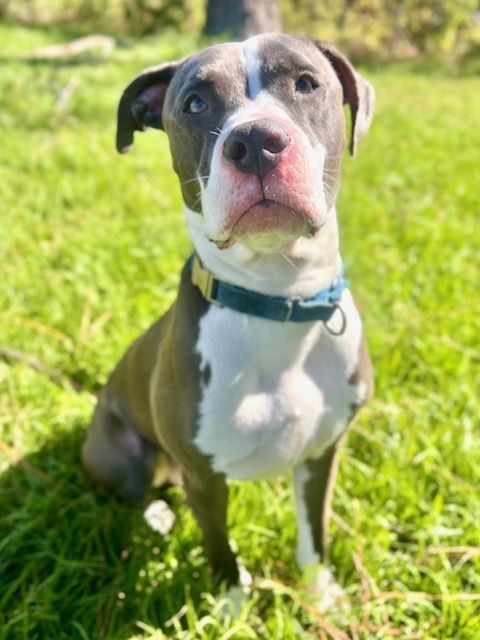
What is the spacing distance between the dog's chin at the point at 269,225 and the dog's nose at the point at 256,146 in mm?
91

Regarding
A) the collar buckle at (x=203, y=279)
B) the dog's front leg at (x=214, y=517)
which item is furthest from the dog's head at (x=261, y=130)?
the dog's front leg at (x=214, y=517)

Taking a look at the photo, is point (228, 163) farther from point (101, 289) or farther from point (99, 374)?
point (101, 289)

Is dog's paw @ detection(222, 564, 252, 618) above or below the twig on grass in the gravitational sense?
below

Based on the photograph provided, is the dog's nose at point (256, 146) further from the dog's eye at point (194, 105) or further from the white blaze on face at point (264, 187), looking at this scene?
the dog's eye at point (194, 105)

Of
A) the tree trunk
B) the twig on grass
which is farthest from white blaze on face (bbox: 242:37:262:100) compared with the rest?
the tree trunk

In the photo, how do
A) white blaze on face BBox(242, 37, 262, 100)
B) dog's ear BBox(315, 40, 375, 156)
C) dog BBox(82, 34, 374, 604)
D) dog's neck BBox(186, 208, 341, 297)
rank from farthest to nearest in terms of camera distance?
Answer: 1. dog's ear BBox(315, 40, 375, 156)
2. dog's neck BBox(186, 208, 341, 297)
3. white blaze on face BBox(242, 37, 262, 100)
4. dog BBox(82, 34, 374, 604)

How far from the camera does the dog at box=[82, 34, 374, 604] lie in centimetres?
159

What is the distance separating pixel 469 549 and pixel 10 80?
657 centimetres

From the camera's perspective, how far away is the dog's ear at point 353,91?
6.30ft

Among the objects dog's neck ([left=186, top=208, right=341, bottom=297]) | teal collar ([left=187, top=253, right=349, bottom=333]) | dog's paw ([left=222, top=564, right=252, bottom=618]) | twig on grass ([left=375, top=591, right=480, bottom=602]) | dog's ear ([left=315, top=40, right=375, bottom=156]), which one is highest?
dog's ear ([left=315, top=40, right=375, bottom=156])

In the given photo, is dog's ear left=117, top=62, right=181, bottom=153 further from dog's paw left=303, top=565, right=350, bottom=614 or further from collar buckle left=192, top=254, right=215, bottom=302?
dog's paw left=303, top=565, right=350, bottom=614

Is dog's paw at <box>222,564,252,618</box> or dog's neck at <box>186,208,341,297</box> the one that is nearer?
dog's neck at <box>186,208,341,297</box>

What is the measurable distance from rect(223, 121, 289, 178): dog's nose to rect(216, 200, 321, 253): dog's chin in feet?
0.30

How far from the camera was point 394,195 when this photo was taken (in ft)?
16.9
